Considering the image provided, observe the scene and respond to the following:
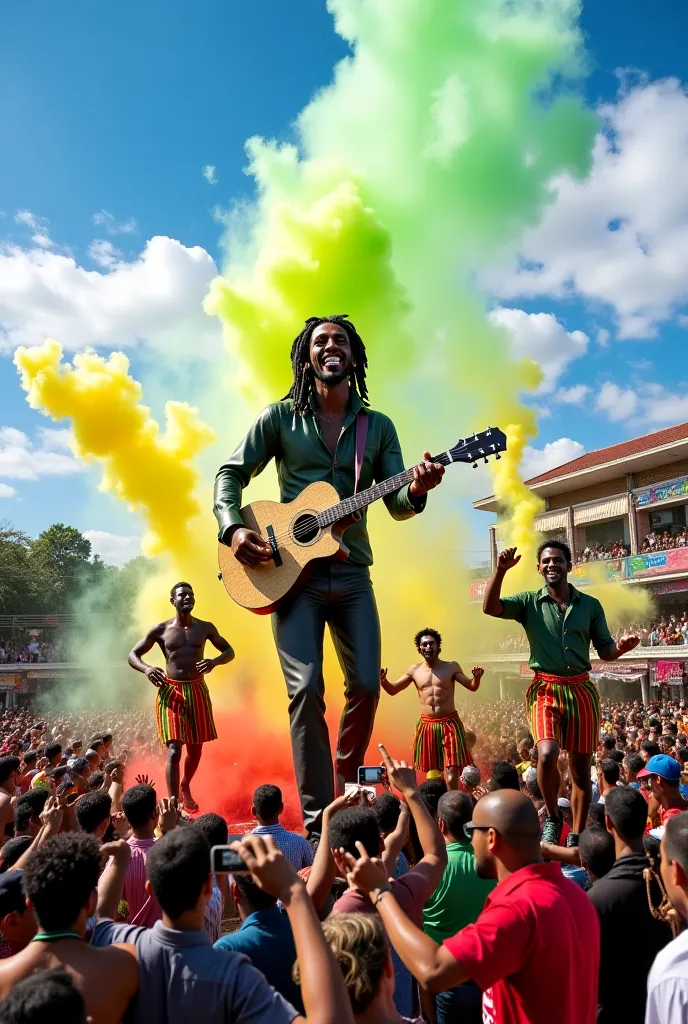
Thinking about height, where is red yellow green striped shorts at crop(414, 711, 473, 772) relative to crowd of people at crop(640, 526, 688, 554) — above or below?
below

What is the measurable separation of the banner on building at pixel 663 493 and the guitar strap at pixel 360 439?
27.7 metres

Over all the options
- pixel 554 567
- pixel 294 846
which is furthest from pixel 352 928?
pixel 554 567

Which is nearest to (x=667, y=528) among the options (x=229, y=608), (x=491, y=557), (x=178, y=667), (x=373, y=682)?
(x=491, y=557)

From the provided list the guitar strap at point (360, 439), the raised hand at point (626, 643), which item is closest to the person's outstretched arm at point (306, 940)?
the guitar strap at point (360, 439)

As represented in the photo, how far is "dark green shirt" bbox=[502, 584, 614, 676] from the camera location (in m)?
5.19

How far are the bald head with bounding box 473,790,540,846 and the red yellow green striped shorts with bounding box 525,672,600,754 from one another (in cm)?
279

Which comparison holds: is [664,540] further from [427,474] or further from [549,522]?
[427,474]

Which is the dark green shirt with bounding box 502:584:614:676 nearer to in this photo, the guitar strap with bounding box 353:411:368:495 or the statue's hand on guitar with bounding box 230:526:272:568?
the guitar strap with bounding box 353:411:368:495

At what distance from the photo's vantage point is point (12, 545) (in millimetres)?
48531

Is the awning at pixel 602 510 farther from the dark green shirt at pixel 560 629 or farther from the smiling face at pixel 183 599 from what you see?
the dark green shirt at pixel 560 629

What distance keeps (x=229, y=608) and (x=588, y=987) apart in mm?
15737

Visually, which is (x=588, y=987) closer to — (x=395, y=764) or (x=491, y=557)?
(x=395, y=764)

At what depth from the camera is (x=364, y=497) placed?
13.3ft

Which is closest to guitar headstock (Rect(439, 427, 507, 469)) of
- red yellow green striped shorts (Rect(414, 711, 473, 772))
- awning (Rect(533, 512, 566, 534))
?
red yellow green striped shorts (Rect(414, 711, 473, 772))
